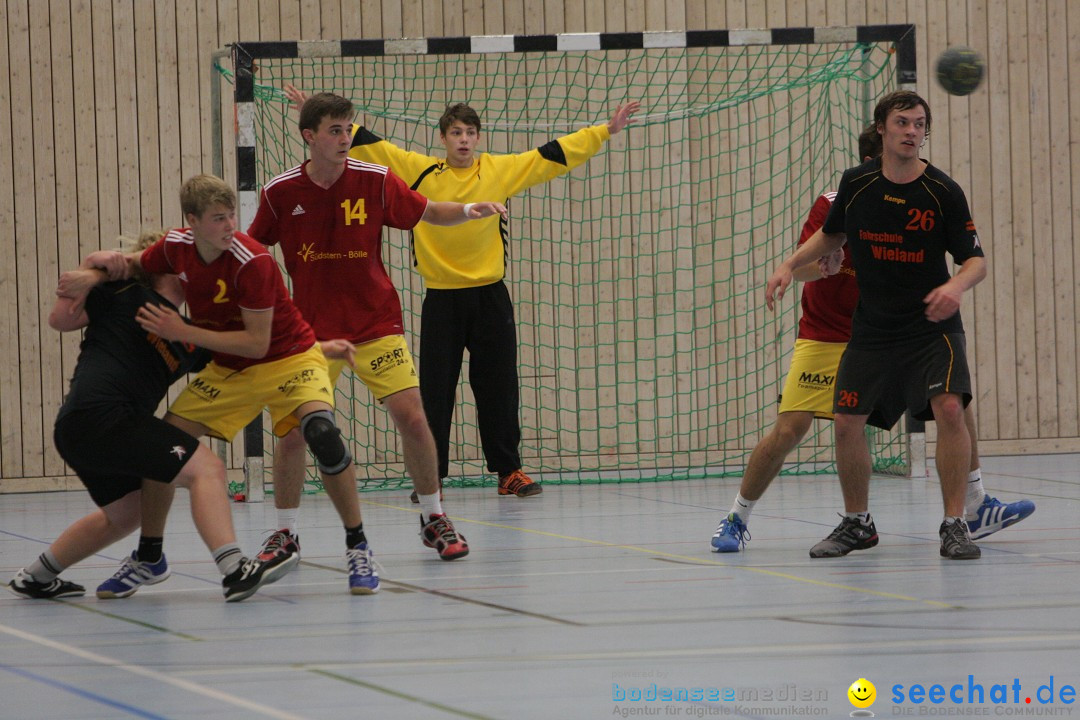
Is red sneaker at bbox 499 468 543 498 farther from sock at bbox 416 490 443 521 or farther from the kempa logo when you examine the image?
the kempa logo

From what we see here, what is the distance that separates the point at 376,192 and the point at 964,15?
6.95 metres

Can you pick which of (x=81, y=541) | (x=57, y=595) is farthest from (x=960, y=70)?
(x=57, y=595)

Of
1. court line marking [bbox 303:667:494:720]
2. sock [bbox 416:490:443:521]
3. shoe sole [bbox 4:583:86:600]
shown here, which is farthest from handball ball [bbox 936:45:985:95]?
court line marking [bbox 303:667:494:720]

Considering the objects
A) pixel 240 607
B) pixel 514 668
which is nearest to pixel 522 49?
pixel 240 607

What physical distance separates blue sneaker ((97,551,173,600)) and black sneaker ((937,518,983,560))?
290 centimetres

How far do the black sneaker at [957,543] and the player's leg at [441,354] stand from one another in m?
3.75

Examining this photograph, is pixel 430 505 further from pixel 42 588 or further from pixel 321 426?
pixel 42 588

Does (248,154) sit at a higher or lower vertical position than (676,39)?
lower

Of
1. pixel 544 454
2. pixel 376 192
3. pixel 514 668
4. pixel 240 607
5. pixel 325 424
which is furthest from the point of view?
pixel 544 454

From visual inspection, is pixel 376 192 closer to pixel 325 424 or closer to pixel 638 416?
pixel 325 424

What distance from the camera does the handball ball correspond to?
8008 millimetres

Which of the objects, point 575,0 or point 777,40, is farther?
point 575,0

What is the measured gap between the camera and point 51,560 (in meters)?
5.02

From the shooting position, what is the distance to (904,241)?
18.3 feet
